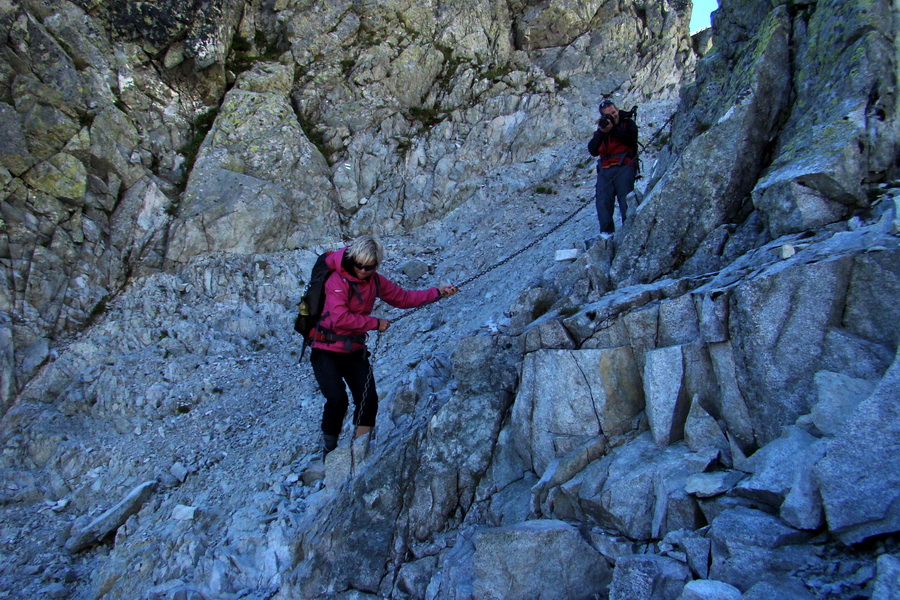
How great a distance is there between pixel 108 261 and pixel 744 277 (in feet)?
53.1

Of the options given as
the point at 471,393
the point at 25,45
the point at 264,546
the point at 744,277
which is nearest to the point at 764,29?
the point at 744,277

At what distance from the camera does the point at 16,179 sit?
13562mm

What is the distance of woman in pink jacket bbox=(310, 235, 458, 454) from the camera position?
6.62m

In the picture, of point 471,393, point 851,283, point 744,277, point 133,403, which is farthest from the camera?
point 133,403

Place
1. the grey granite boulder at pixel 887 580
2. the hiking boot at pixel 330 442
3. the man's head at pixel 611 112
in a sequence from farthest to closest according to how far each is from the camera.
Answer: the man's head at pixel 611 112 → the hiking boot at pixel 330 442 → the grey granite boulder at pixel 887 580

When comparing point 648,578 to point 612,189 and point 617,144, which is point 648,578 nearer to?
point 612,189

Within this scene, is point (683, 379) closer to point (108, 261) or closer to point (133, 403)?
point (133, 403)

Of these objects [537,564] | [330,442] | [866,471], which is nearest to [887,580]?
[866,471]

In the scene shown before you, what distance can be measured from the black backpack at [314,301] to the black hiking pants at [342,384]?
0.37 meters

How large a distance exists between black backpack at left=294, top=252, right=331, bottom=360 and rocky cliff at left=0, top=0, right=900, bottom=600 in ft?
6.76

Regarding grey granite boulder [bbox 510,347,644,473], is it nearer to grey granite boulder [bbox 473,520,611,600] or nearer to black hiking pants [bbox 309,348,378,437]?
grey granite boulder [bbox 473,520,611,600]

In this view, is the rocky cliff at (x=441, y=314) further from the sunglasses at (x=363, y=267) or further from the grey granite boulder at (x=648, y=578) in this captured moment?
the sunglasses at (x=363, y=267)

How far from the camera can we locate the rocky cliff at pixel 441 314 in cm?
421

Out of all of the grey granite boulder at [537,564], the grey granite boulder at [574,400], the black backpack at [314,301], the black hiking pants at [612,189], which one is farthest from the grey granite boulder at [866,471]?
the black hiking pants at [612,189]
